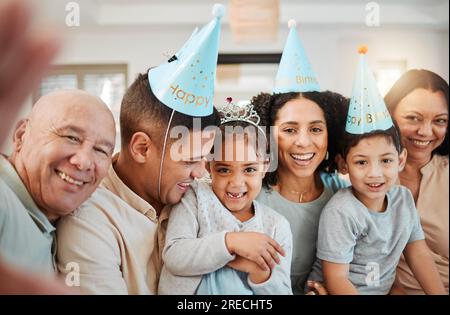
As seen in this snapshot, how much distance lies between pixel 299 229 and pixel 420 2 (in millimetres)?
689

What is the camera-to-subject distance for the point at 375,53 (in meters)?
1.39

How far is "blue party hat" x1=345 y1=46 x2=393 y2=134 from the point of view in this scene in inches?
52.7

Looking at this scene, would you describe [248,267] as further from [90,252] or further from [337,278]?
[90,252]

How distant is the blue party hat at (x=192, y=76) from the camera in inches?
48.4

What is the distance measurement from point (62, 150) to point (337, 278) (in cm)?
76

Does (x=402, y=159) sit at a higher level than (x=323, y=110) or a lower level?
lower

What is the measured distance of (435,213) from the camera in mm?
1448

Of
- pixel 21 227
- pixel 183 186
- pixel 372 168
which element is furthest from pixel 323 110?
pixel 21 227

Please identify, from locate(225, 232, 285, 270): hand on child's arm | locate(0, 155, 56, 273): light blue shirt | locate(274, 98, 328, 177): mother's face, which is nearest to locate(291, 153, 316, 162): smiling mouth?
locate(274, 98, 328, 177): mother's face

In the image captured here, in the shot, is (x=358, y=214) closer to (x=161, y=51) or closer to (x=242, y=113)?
(x=242, y=113)

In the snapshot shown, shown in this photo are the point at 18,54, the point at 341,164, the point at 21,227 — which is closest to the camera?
the point at 18,54

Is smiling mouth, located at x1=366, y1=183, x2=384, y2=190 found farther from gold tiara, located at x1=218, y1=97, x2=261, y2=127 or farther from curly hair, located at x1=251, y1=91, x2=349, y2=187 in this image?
gold tiara, located at x1=218, y1=97, x2=261, y2=127

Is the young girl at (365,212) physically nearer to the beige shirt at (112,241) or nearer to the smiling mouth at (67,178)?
the beige shirt at (112,241)

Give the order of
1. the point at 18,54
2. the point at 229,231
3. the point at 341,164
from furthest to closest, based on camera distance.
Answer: the point at 341,164 → the point at 229,231 → the point at 18,54
